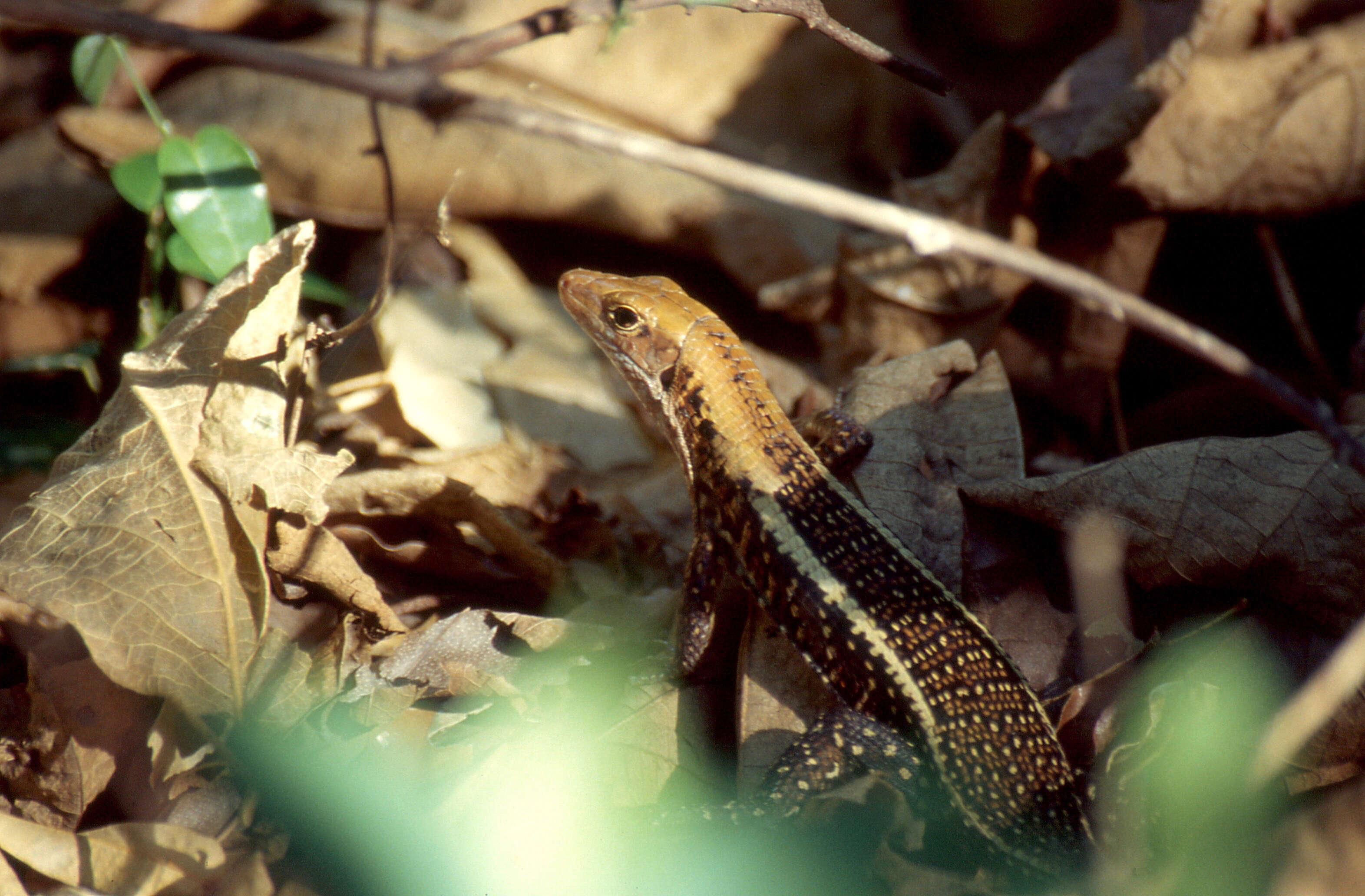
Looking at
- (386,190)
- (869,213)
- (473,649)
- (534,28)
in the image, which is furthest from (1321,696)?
(386,190)

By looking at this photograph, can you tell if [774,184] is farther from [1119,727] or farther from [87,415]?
[87,415]

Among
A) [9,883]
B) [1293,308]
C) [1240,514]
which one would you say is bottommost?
[9,883]

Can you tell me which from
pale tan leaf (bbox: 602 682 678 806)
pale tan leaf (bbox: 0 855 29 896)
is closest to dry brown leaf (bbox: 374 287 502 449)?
pale tan leaf (bbox: 602 682 678 806)

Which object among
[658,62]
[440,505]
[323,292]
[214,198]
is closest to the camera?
[440,505]

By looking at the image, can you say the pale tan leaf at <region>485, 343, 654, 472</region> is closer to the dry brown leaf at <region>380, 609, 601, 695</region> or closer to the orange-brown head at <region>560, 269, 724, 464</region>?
the orange-brown head at <region>560, 269, 724, 464</region>

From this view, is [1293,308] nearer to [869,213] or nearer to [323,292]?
[869,213]

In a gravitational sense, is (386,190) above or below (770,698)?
above

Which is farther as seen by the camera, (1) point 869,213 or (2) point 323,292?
(2) point 323,292

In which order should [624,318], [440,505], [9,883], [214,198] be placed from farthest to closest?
[624,318] < [214,198] < [440,505] < [9,883]
